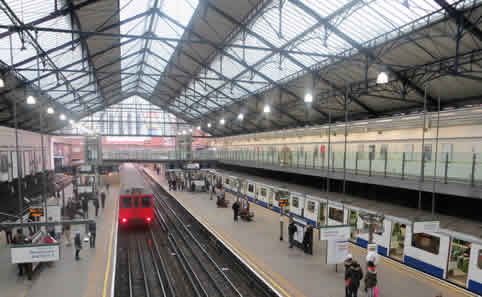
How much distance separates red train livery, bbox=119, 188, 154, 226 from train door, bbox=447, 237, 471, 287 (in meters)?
13.8

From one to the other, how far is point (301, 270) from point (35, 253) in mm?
8314

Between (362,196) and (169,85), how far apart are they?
25907 mm

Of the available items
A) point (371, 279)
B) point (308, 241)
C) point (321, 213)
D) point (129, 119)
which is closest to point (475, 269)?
point (371, 279)

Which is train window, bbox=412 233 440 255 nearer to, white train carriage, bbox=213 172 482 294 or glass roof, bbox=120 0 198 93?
white train carriage, bbox=213 172 482 294

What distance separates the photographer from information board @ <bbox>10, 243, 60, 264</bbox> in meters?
7.93

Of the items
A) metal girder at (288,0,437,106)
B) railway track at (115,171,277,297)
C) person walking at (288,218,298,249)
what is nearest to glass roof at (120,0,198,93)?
metal girder at (288,0,437,106)

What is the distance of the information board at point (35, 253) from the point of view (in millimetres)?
7930

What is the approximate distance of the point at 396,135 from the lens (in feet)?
57.3

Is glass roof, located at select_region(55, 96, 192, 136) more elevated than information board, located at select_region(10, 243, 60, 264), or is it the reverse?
glass roof, located at select_region(55, 96, 192, 136)

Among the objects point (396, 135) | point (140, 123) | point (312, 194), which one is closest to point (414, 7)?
point (396, 135)

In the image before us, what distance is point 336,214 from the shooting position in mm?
13758

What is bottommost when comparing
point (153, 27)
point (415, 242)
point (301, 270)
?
point (301, 270)

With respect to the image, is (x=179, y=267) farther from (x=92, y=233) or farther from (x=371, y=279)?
(x=371, y=279)

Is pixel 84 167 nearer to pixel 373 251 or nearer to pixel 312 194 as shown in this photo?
pixel 312 194
